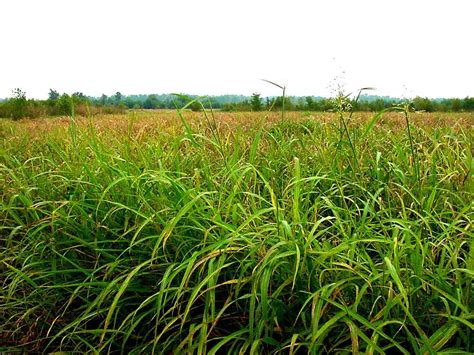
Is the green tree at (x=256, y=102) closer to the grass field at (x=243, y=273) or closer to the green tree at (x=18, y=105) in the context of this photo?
the green tree at (x=18, y=105)

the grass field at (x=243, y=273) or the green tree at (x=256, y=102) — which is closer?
the grass field at (x=243, y=273)

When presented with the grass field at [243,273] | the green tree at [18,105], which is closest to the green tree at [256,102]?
the green tree at [18,105]

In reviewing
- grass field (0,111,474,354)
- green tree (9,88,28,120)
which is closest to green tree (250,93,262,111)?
green tree (9,88,28,120)

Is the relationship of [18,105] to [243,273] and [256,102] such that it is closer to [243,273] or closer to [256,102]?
[256,102]

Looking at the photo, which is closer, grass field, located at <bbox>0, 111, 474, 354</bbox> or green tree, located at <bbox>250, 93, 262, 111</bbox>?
grass field, located at <bbox>0, 111, 474, 354</bbox>

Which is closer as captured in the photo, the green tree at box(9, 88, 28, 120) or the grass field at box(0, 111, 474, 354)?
→ the grass field at box(0, 111, 474, 354)

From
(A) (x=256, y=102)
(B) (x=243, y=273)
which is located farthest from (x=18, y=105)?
(B) (x=243, y=273)

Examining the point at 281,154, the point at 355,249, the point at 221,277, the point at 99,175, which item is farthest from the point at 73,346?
the point at 281,154

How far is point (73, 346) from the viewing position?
159 cm

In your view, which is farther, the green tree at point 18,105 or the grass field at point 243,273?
the green tree at point 18,105

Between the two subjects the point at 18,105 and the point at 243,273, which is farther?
the point at 18,105

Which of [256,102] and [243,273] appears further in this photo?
[256,102]

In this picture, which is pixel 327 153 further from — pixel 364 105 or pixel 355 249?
pixel 364 105

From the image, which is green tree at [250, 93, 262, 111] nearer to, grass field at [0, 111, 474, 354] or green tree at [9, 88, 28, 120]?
green tree at [9, 88, 28, 120]
